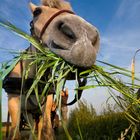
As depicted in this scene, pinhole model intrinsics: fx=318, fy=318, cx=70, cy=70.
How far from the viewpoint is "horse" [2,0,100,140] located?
9.17ft

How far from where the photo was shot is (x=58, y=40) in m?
3.23

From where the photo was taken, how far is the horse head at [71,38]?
2.79 m

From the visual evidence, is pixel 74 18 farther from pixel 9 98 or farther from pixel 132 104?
pixel 9 98

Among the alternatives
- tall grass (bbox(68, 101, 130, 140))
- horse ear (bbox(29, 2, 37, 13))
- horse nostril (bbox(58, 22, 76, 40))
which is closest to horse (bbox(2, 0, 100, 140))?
horse nostril (bbox(58, 22, 76, 40))

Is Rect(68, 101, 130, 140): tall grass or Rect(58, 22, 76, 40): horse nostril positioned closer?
Rect(58, 22, 76, 40): horse nostril

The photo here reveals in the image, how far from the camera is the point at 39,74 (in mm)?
2582

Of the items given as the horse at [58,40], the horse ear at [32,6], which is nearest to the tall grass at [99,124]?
the horse at [58,40]

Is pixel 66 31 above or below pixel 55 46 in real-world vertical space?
above

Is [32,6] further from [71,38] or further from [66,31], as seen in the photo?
[71,38]

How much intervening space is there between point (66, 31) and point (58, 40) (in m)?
0.13

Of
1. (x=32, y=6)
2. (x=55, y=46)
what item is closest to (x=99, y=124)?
(x=32, y=6)

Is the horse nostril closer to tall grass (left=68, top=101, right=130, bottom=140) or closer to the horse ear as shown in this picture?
the horse ear

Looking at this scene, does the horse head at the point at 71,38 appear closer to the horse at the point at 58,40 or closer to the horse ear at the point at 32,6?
the horse at the point at 58,40

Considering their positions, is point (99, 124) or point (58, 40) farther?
point (99, 124)
